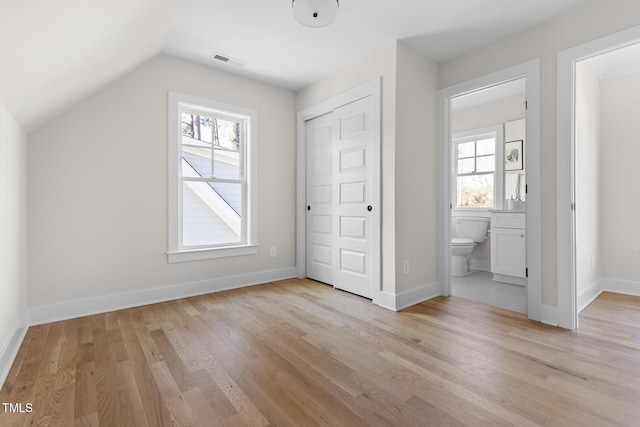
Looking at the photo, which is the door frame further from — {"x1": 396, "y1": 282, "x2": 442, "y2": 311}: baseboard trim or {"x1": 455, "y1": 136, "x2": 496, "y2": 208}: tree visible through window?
{"x1": 455, "y1": 136, "x2": 496, "y2": 208}: tree visible through window

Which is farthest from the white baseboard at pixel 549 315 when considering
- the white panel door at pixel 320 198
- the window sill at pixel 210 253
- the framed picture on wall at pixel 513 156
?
the window sill at pixel 210 253

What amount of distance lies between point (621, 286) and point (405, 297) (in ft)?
8.27

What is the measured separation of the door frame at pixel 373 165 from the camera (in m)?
3.01

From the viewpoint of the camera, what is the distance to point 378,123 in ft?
9.90

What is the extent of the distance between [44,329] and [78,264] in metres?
0.54

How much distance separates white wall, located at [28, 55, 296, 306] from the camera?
99.8 inches

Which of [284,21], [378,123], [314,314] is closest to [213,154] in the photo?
[284,21]

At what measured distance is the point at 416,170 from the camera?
308cm

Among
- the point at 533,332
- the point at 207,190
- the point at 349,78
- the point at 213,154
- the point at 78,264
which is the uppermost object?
the point at 349,78

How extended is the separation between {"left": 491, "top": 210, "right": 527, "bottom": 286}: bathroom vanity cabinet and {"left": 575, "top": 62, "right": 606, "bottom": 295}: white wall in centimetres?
64

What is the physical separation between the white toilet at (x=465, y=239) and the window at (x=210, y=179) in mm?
2742

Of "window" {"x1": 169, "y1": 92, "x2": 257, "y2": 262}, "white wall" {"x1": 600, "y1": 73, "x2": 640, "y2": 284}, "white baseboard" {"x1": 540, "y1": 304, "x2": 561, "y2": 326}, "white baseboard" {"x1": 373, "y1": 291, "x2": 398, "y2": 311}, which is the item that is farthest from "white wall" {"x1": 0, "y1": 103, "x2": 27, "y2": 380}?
"white wall" {"x1": 600, "y1": 73, "x2": 640, "y2": 284}

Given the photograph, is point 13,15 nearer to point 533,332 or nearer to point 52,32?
point 52,32

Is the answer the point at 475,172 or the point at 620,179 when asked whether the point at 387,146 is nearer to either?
the point at 475,172
